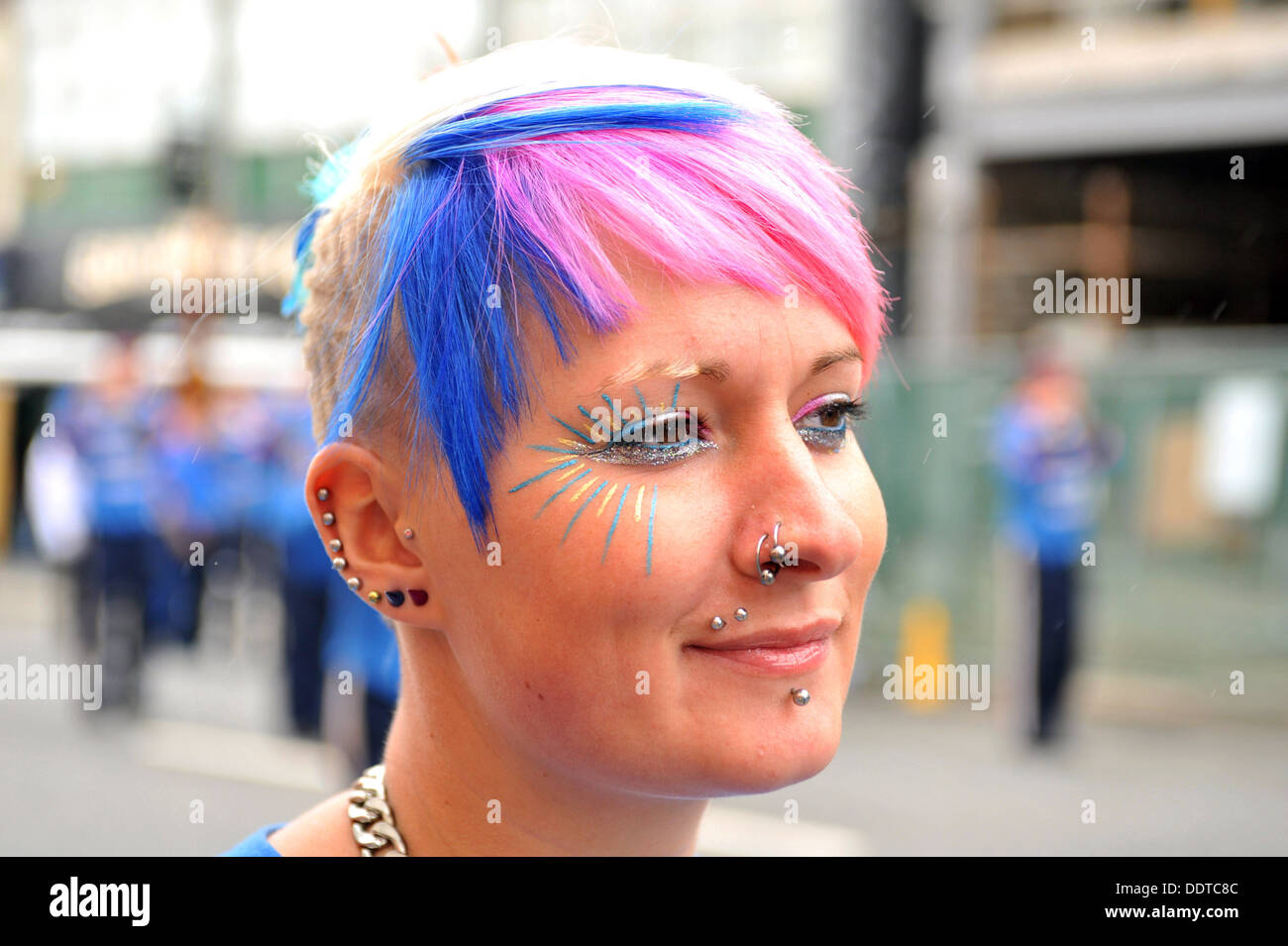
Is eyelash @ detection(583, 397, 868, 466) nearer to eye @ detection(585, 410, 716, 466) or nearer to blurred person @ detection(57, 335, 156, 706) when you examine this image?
eye @ detection(585, 410, 716, 466)

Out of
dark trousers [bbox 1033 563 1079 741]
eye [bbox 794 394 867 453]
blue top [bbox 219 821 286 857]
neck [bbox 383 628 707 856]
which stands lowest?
blue top [bbox 219 821 286 857]

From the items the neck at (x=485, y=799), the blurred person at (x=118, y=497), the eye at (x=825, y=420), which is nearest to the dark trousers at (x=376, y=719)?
the neck at (x=485, y=799)

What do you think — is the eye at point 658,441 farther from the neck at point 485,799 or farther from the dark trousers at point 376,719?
the dark trousers at point 376,719

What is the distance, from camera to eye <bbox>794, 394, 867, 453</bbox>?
1277 millimetres

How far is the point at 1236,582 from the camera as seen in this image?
8992mm

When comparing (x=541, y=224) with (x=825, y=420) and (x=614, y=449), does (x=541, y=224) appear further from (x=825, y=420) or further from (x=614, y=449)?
(x=825, y=420)

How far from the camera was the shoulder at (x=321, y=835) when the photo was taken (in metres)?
1.44

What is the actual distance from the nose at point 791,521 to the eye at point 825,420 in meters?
0.06

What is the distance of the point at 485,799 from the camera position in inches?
53.8

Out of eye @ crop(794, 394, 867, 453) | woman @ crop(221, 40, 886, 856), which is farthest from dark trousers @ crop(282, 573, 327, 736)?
eye @ crop(794, 394, 867, 453)

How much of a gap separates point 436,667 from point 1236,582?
857 cm

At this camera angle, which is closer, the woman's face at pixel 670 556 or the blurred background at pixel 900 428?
the woman's face at pixel 670 556

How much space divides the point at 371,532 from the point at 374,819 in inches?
12.3

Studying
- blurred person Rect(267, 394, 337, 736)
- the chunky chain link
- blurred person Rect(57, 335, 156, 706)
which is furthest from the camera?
blurred person Rect(57, 335, 156, 706)
